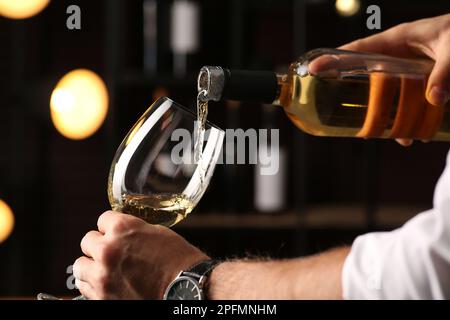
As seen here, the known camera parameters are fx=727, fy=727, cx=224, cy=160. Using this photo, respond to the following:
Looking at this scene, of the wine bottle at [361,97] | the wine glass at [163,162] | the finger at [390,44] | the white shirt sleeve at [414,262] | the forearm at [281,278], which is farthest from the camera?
the finger at [390,44]

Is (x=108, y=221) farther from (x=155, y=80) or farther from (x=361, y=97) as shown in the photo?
(x=155, y=80)

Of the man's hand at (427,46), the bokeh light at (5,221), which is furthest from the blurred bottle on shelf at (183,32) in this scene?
the man's hand at (427,46)

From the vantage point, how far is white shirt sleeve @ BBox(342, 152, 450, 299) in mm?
562

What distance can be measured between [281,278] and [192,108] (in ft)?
4.62

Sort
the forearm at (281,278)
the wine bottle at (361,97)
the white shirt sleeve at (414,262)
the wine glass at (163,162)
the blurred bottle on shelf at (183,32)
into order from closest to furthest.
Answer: the white shirt sleeve at (414,262) < the forearm at (281,278) < the wine glass at (163,162) < the wine bottle at (361,97) < the blurred bottle on shelf at (183,32)

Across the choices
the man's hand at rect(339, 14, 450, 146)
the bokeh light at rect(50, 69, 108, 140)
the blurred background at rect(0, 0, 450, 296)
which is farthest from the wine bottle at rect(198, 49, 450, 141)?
the bokeh light at rect(50, 69, 108, 140)

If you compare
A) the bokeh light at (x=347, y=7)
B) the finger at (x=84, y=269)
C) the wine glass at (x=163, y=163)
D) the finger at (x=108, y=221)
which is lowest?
the finger at (x=84, y=269)

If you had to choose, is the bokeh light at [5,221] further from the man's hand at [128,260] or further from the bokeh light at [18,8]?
the man's hand at [128,260]

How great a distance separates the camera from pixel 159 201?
2.61 feet

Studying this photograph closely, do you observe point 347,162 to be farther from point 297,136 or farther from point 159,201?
point 159,201

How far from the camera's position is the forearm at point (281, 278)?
0.66 m

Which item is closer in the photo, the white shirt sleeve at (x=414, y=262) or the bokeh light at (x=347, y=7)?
the white shirt sleeve at (x=414, y=262)

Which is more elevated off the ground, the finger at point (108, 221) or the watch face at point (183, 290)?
the finger at point (108, 221)

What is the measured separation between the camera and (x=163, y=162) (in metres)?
0.79
